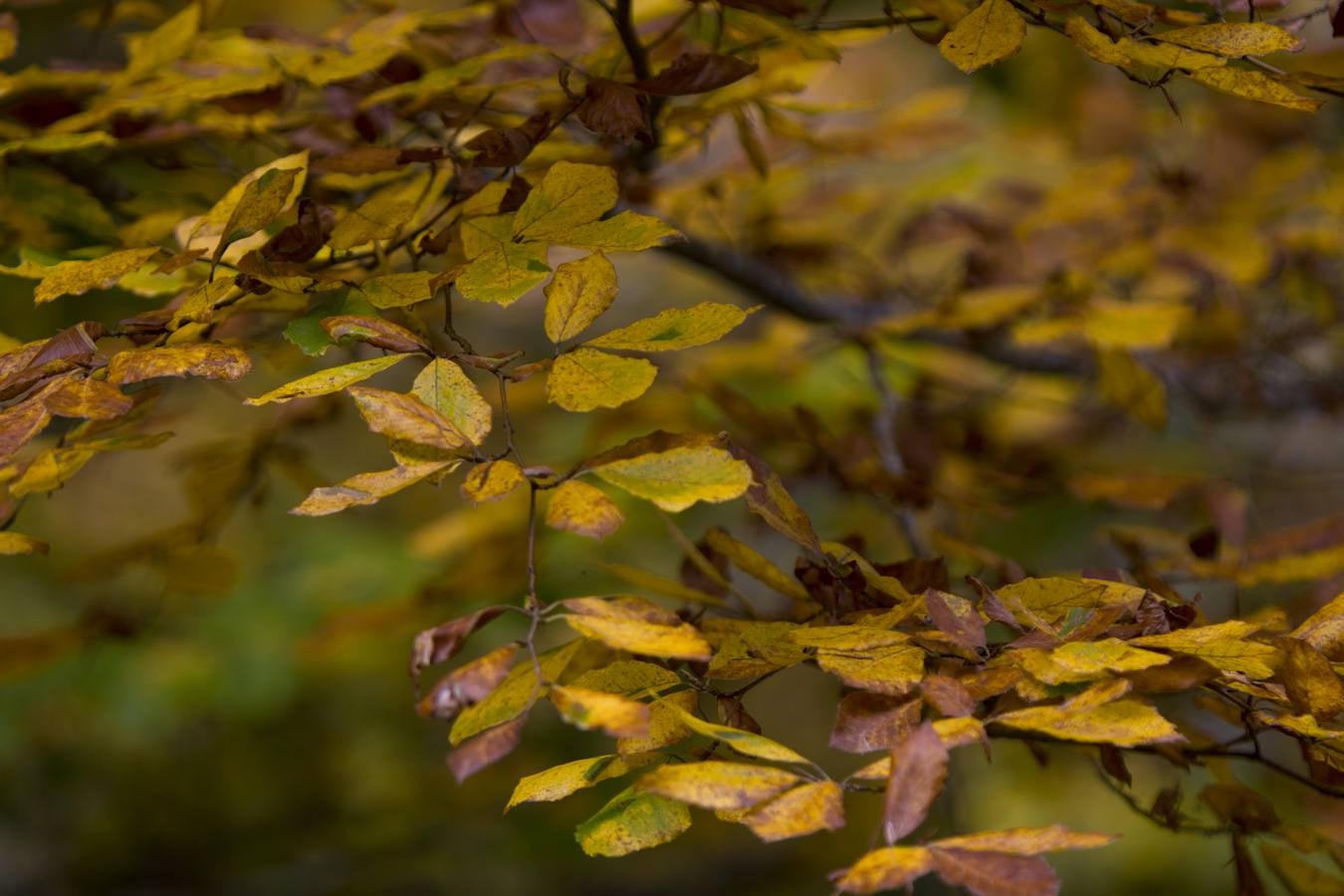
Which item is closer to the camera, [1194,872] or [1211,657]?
[1211,657]

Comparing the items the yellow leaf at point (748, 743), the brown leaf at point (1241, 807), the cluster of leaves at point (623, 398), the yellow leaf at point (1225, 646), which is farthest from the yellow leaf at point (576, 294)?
the brown leaf at point (1241, 807)

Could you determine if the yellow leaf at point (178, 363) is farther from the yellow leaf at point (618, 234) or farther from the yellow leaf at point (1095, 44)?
the yellow leaf at point (1095, 44)

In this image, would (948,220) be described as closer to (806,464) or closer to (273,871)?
(806,464)

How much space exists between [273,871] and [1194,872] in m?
2.18

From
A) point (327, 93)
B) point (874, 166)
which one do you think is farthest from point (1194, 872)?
point (327, 93)

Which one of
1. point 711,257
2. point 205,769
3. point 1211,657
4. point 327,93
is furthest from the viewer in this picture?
point 205,769

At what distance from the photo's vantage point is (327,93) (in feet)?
2.64

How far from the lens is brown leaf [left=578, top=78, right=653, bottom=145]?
2.01 feet

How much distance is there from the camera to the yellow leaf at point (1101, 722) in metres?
0.47

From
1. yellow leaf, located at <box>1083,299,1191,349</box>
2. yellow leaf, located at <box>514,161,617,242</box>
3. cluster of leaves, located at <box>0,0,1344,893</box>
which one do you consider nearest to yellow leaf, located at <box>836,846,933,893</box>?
cluster of leaves, located at <box>0,0,1344,893</box>

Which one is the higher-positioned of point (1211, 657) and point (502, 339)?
point (1211, 657)

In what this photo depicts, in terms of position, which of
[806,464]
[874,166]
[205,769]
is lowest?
[205,769]

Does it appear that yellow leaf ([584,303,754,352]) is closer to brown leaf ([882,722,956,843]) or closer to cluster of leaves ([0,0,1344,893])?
cluster of leaves ([0,0,1344,893])

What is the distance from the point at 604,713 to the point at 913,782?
130 millimetres
